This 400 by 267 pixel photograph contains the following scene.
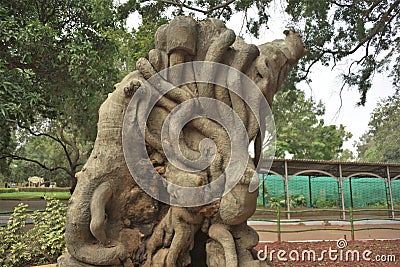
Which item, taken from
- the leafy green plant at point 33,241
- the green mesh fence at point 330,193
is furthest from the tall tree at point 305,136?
the leafy green plant at point 33,241

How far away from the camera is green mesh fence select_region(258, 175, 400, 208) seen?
55.3 feet

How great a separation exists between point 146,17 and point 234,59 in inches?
183

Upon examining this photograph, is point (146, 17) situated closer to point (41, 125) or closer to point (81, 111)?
point (81, 111)

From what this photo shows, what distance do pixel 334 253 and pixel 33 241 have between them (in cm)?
528

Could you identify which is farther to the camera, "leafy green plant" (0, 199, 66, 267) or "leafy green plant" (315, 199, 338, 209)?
"leafy green plant" (315, 199, 338, 209)

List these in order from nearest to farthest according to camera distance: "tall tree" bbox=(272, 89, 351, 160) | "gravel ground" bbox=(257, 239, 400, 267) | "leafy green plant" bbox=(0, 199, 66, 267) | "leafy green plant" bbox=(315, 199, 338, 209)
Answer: "leafy green plant" bbox=(0, 199, 66, 267)
"gravel ground" bbox=(257, 239, 400, 267)
"leafy green plant" bbox=(315, 199, 338, 209)
"tall tree" bbox=(272, 89, 351, 160)

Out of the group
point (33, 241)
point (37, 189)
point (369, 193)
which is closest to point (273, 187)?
point (369, 193)

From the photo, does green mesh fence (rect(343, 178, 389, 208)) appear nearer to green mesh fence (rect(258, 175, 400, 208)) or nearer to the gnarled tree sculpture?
green mesh fence (rect(258, 175, 400, 208))

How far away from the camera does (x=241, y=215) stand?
268 centimetres

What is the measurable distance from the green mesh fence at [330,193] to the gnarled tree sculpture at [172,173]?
13654 millimetres

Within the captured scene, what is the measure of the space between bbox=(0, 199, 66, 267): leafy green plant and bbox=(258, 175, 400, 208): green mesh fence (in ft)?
39.5

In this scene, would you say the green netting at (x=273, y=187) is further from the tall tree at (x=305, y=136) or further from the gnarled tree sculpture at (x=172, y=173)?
the gnarled tree sculpture at (x=172, y=173)

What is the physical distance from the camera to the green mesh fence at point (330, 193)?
1686cm

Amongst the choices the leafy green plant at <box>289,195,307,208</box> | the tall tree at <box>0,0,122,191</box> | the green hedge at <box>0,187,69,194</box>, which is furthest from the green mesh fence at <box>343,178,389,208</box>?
the green hedge at <box>0,187,69,194</box>
